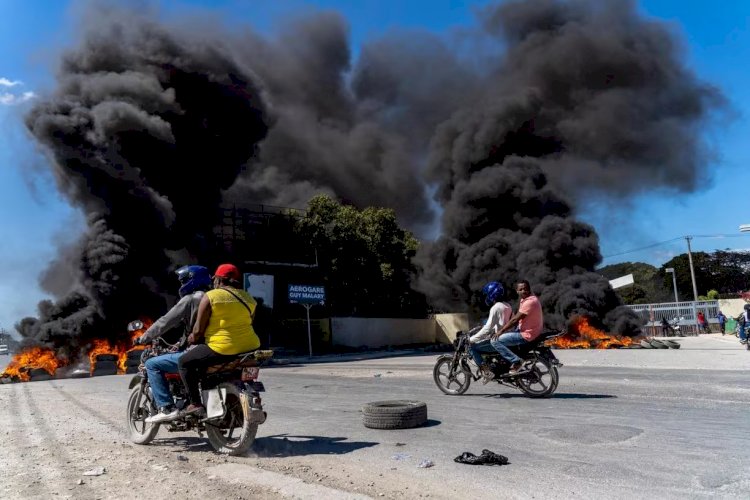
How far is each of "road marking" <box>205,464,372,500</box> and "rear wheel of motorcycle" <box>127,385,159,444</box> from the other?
130 cm

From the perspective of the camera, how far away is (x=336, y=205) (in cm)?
4188

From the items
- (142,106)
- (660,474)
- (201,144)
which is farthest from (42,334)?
(660,474)

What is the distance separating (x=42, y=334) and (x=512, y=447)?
2667 cm

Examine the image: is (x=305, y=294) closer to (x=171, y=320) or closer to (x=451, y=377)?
(x=451, y=377)

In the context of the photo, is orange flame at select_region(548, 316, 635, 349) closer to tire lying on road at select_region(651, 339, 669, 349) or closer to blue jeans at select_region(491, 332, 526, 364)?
tire lying on road at select_region(651, 339, 669, 349)

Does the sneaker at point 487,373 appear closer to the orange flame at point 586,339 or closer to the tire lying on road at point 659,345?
the tire lying on road at point 659,345

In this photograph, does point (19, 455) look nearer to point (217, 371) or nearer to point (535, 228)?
point (217, 371)

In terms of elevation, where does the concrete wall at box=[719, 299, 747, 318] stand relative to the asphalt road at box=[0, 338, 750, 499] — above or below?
above

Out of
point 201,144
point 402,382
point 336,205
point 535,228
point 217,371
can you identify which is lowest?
point 402,382

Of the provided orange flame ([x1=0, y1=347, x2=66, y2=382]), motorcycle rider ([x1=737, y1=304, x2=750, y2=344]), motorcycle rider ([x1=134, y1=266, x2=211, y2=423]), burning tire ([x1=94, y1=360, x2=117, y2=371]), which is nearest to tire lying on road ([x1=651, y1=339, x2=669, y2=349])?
motorcycle rider ([x1=737, y1=304, x2=750, y2=344])

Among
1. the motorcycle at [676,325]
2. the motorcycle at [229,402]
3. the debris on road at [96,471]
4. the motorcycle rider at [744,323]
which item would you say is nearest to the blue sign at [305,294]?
the motorcycle rider at [744,323]

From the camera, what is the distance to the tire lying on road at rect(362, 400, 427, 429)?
6391mm

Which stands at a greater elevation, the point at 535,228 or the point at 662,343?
the point at 535,228

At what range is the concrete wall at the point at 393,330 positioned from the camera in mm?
34594
